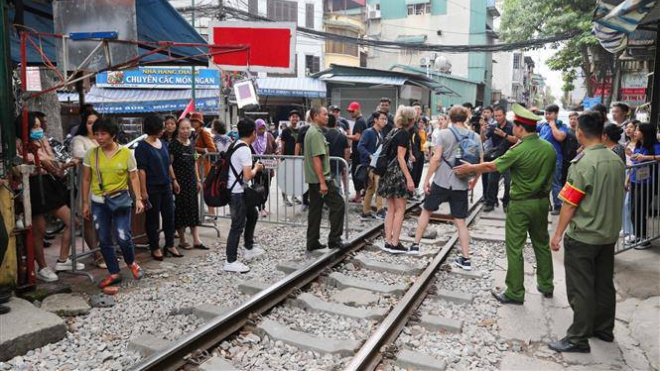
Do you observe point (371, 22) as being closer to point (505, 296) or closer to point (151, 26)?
point (151, 26)

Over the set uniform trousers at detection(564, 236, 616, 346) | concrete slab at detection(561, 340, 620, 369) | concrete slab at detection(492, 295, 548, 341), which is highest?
uniform trousers at detection(564, 236, 616, 346)

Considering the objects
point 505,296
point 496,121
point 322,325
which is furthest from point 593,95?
point 322,325

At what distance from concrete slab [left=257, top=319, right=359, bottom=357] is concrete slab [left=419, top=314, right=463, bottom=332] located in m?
0.80

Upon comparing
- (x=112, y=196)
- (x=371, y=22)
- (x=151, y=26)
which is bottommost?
(x=112, y=196)

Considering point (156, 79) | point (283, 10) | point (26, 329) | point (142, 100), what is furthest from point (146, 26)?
point (283, 10)

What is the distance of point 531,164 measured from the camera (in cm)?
468

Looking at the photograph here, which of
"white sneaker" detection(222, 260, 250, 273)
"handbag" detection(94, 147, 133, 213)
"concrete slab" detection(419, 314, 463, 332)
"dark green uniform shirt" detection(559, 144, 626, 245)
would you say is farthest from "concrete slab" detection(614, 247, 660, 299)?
"handbag" detection(94, 147, 133, 213)

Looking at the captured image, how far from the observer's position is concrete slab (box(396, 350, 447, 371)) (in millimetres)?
3629

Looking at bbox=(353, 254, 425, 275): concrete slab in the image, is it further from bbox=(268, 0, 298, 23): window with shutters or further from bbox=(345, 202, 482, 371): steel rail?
bbox=(268, 0, 298, 23): window with shutters

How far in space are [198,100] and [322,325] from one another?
18.2 meters

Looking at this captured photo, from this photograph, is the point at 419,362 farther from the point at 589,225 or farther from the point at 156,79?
the point at 156,79

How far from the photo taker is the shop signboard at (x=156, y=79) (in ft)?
65.4

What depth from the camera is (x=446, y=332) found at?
4.36 metres

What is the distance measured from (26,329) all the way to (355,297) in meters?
2.88
